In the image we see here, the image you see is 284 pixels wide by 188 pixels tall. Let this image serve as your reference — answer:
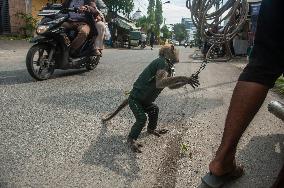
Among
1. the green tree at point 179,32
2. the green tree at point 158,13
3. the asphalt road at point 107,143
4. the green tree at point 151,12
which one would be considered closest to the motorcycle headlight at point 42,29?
the asphalt road at point 107,143

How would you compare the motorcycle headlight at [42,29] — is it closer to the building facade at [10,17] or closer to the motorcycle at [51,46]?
the motorcycle at [51,46]

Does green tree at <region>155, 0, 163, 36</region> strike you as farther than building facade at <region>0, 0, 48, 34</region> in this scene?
Yes

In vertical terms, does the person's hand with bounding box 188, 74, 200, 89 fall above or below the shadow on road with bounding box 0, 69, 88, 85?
above

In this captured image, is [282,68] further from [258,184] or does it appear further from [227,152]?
[258,184]

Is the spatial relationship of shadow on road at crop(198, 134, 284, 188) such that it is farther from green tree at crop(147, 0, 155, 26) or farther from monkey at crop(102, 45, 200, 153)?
green tree at crop(147, 0, 155, 26)

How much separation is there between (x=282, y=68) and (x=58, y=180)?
5.72 ft

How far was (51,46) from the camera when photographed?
265 inches

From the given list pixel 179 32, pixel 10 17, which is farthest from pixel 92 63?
pixel 179 32

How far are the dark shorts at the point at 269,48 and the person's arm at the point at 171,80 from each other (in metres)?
0.89

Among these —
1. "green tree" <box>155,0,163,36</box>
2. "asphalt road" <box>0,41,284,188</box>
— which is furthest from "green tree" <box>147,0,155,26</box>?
"asphalt road" <box>0,41,284,188</box>

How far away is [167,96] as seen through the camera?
5.99 m

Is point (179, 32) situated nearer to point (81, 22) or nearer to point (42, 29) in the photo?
point (81, 22)

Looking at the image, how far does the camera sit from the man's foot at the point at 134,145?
328 cm

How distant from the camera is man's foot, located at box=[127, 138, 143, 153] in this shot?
3283mm
